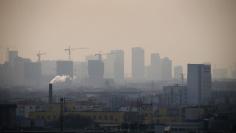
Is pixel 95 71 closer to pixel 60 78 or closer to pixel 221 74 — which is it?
pixel 60 78

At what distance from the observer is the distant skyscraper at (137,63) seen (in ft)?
167

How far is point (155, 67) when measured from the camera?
5112 centimetres

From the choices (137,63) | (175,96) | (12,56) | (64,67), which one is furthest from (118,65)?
(175,96)

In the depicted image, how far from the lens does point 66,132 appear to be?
12.9 meters

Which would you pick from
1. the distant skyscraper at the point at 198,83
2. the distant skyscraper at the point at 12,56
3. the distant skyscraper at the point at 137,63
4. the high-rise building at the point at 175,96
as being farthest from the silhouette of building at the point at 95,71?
the high-rise building at the point at 175,96

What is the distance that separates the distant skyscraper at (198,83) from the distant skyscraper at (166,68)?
19.2 metres

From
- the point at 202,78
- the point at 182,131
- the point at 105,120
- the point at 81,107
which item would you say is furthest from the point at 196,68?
the point at 182,131

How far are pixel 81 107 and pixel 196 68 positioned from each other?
7343mm

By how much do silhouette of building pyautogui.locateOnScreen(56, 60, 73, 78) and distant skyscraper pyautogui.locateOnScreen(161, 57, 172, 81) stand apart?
6.47 metres

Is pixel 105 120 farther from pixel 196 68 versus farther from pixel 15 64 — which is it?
pixel 15 64

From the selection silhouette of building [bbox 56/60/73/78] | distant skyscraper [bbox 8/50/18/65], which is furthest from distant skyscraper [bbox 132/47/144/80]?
distant skyscraper [bbox 8/50/18/65]

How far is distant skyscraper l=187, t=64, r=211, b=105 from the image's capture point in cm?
2591

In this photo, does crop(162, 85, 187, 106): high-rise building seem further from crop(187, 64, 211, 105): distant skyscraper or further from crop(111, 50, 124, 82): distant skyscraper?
crop(111, 50, 124, 82): distant skyscraper

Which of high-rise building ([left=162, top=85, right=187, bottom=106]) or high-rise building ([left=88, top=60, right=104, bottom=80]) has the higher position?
high-rise building ([left=88, top=60, right=104, bottom=80])
